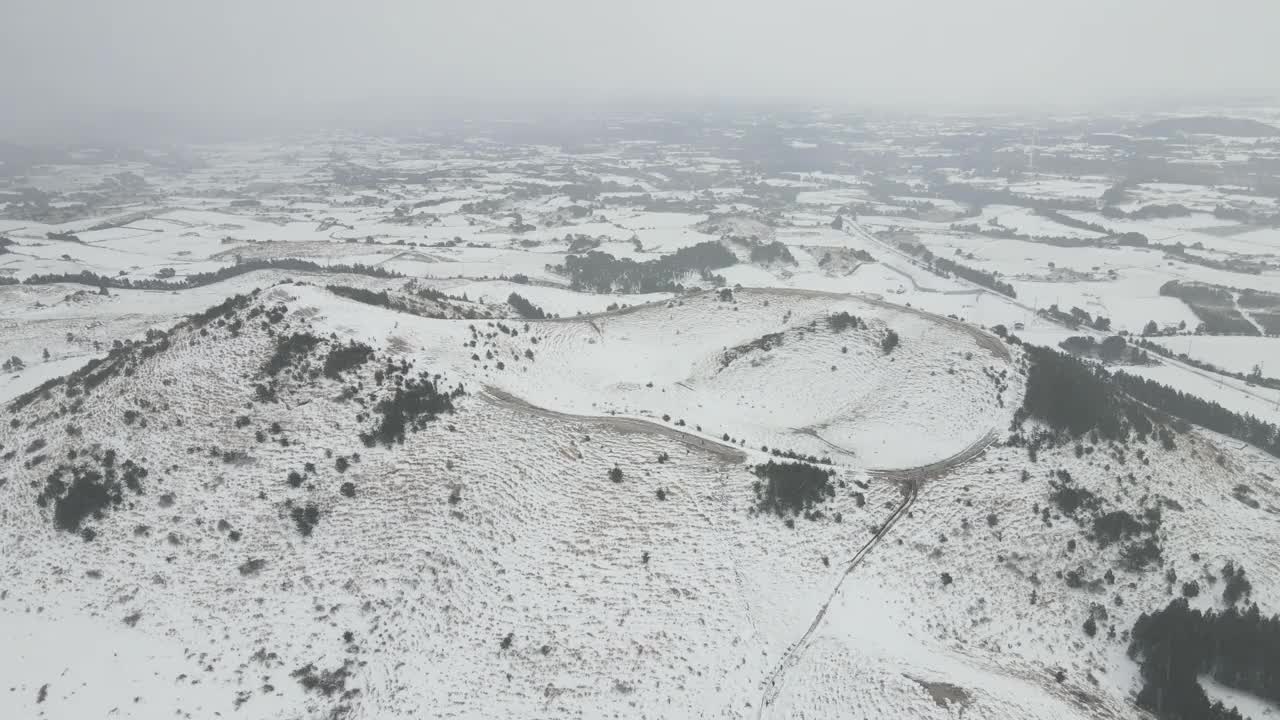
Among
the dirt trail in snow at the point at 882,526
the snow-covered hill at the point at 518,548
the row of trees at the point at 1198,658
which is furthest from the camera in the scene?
the dirt trail in snow at the point at 882,526

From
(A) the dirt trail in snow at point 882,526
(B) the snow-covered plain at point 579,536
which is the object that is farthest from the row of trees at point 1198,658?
(A) the dirt trail in snow at point 882,526

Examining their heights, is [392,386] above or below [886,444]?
above

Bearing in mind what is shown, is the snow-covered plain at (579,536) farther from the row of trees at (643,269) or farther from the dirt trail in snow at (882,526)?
the row of trees at (643,269)

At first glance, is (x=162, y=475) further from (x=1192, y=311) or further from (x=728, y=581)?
(x=1192, y=311)

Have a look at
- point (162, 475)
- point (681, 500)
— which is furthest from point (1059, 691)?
point (162, 475)

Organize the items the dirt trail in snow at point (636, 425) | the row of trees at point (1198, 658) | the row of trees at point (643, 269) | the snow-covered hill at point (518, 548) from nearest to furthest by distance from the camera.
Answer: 1. the snow-covered hill at point (518, 548)
2. the row of trees at point (1198, 658)
3. the dirt trail in snow at point (636, 425)
4. the row of trees at point (643, 269)

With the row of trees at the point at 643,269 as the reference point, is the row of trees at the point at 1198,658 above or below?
below

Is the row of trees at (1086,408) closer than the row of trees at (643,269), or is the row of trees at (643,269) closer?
the row of trees at (1086,408)
